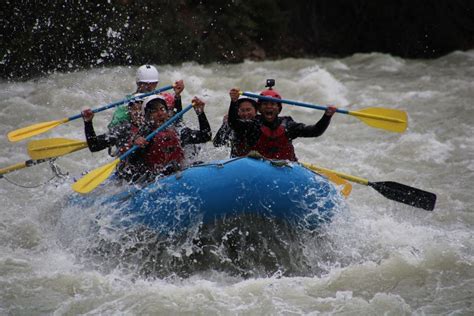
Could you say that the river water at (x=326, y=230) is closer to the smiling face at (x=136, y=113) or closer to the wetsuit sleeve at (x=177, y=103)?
the wetsuit sleeve at (x=177, y=103)

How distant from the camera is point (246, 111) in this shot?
19.3 ft

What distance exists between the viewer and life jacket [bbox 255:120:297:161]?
19.1 ft

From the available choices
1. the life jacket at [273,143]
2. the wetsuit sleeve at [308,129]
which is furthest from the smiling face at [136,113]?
the wetsuit sleeve at [308,129]

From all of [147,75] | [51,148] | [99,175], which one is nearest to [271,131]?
[99,175]

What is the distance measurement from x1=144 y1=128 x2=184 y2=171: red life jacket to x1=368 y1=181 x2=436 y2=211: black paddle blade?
5.68ft

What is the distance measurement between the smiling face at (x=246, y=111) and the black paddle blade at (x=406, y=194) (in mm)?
1202

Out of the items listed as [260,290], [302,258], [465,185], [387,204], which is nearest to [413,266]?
[302,258]

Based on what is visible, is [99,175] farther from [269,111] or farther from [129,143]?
[269,111]

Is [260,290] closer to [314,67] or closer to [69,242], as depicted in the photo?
[69,242]

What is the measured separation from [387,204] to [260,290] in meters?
2.60

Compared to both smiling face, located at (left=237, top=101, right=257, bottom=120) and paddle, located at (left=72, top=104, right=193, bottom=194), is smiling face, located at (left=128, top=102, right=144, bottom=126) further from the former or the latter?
smiling face, located at (left=237, top=101, right=257, bottom=120)

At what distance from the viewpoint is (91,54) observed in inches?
489

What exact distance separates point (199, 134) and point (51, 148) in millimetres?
1396

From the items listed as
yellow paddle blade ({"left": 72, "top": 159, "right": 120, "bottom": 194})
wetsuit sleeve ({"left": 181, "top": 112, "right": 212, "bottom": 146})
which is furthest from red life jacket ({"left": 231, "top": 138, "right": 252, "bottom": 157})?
yellow paddle blade ({"left": 72, "top": 159, "right": 120, "bottom": 194})
